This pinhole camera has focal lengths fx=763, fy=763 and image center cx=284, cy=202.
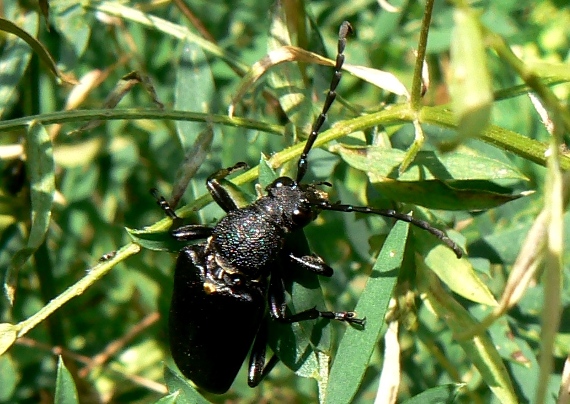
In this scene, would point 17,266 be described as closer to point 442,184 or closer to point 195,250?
point 195,250

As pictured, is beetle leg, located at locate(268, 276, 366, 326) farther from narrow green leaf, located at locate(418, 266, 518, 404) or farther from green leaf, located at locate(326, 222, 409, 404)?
narrow green leaf, located at locate(418, 266, 518, 404)

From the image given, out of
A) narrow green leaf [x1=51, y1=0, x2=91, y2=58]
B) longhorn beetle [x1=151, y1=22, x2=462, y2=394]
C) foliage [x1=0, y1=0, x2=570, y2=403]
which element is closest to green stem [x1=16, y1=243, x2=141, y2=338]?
foliage [x1=0, y1=0, x2=570, y2=403]

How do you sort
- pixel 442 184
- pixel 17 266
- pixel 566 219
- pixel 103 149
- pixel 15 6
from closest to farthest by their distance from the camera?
pixel 442 184 < pixel 17 266 < pixel 566 219 < pixel 15 6 < pixel 103 149

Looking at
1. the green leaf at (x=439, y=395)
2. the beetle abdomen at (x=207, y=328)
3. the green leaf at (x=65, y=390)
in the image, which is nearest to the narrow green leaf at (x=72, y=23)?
the beetle abdomen at (x=207, y=328)

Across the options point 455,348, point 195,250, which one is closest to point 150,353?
point 195,250

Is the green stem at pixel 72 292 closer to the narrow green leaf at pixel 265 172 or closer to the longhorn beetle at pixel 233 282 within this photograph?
the narrow green leaf at pixel 265 172

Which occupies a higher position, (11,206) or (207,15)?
(207,15)

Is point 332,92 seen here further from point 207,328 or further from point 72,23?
point 72,23

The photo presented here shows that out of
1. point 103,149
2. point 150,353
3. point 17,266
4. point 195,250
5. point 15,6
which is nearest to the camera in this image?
point 17,266
